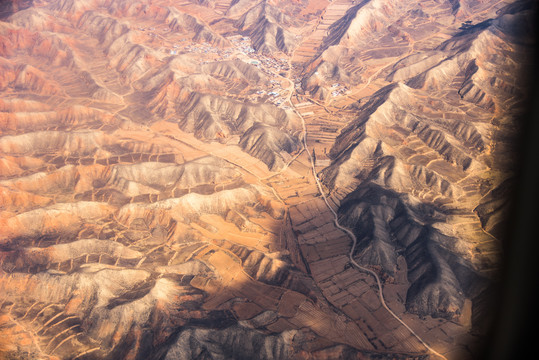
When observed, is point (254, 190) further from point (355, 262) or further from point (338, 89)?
point (338, 89)

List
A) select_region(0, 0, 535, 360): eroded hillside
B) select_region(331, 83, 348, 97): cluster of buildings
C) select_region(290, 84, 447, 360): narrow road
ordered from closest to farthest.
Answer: select_region(290, 84, 447, 360): narrow road → select_region(0, 0, 535, 360): eroded hillside → select_region(331, 83, 348, 97): cluster of buildings

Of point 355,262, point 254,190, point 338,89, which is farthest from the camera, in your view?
point 338,89

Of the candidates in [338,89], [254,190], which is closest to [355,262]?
[254,190]

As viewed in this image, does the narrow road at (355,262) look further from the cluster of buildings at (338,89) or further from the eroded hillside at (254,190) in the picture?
the cluster of buildings at (338,89)

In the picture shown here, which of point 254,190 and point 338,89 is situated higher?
point 338,89

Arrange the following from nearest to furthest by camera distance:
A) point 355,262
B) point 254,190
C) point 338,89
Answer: point 355,262 < point 254,190 < point 338,89

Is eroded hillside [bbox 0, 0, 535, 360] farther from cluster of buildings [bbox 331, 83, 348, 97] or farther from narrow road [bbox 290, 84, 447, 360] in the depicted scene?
cluster of buildings [bbox 331, 83, 348, 97]

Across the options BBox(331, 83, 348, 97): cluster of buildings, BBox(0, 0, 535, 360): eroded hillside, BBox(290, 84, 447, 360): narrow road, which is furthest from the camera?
BBox(331, 83, 348, 97): cluster of buildings

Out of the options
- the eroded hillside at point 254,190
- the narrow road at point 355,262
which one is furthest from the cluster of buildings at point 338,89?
the narrow road at point 355,262

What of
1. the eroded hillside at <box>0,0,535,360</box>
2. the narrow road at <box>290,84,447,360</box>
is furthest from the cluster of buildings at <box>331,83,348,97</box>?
the narrow road at <box>290,84,447,360</box>

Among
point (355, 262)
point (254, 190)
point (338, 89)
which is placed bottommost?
point (355, 262)

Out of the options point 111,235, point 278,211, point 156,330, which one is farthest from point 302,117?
point 156,330
